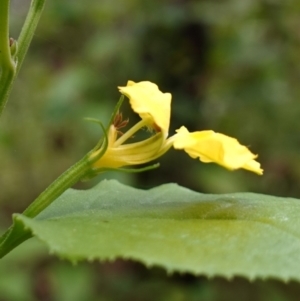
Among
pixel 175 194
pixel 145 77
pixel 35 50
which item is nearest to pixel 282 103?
pixel 145 77

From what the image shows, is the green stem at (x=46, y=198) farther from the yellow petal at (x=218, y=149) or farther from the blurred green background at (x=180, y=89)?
the blurred green background at (x=180, y=89)

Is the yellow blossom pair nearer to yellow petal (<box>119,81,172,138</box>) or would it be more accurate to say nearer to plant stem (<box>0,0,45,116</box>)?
yellow petal (<box>119,81,172,138</box>)

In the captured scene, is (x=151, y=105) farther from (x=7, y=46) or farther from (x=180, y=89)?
(x=180, y=89)

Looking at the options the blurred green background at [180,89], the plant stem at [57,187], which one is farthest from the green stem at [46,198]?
the blurred green background at [180,89]

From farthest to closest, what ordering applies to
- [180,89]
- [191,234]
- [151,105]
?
[180,89], [151,105], [191,234]

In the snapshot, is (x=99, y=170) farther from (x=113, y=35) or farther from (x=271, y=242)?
(x=113, y=35)

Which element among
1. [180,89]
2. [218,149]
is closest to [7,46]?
[218,149]
